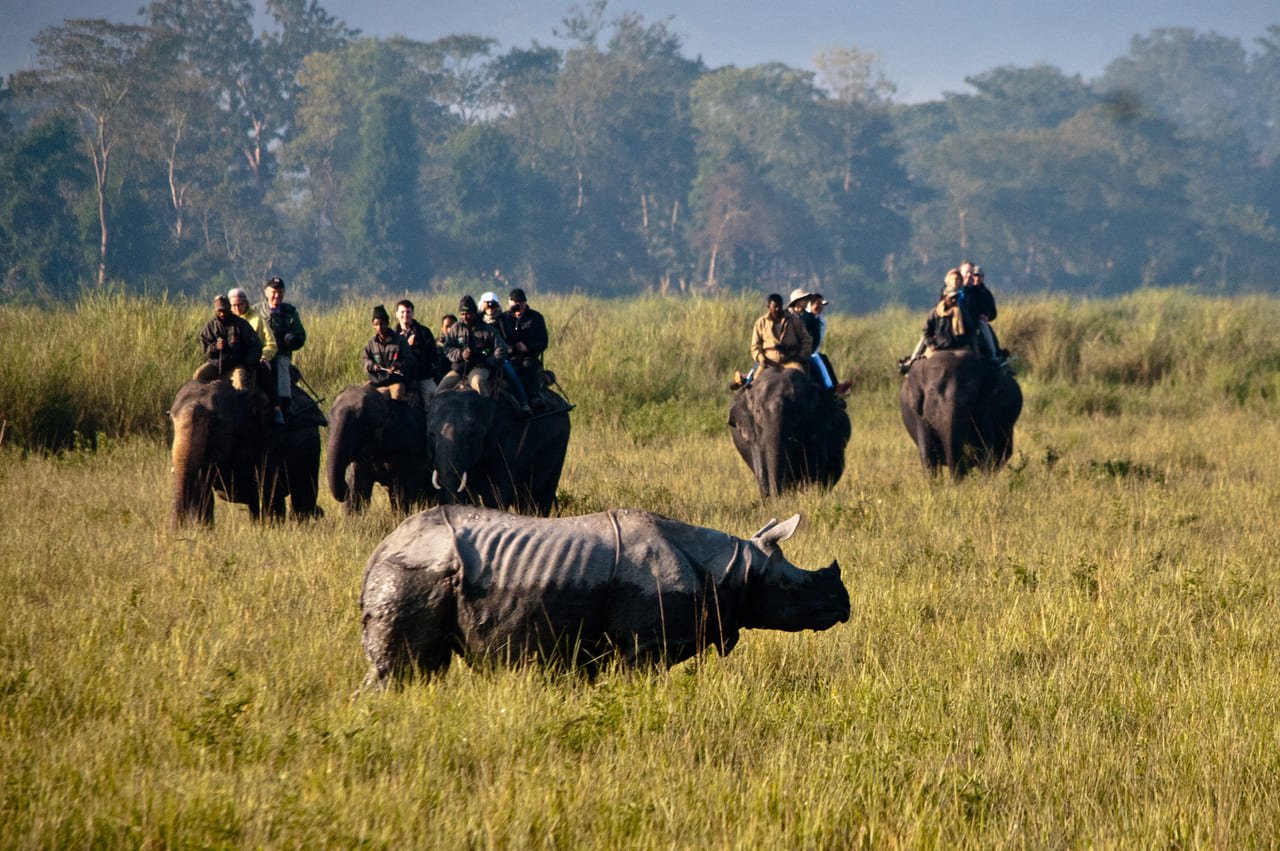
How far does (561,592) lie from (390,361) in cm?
592

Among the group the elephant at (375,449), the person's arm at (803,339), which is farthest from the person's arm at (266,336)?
the person's arm at (803,339)

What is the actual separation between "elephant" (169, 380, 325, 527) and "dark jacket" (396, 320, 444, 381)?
85cm

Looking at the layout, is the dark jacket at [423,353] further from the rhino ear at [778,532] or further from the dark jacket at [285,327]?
the rhino ear at [778,532]

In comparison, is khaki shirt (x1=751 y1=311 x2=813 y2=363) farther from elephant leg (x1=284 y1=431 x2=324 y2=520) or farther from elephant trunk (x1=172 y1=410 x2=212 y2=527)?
elephant trunk (x1=172 y1=410 x2=212 y2=527)

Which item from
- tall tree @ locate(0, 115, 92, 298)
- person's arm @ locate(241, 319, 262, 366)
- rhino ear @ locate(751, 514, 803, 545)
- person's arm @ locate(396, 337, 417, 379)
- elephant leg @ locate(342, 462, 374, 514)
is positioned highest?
tall tree @ locate(0, 115, 92, 298)

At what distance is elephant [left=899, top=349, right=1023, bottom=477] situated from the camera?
13.2 metres

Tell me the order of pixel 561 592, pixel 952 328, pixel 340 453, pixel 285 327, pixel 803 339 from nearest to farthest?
1. pixel 561 592
2. pixel 340 453
3. pixel 285 327
4. pixel 803 339
5. pixel 952 328

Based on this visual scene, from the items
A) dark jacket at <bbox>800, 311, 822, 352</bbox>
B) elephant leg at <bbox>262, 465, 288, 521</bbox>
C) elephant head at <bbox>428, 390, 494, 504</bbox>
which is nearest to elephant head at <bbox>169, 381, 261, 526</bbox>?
elephant leg at <bbox>262, 465, 288, 521</bbox>

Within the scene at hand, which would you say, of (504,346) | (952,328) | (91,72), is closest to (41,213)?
(91,72)

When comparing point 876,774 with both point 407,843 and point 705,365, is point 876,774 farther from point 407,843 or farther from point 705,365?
point 705,365

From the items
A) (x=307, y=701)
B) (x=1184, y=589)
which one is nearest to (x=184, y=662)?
(x=307, y=701)

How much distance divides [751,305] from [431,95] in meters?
43.3

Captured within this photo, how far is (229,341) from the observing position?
10023mm

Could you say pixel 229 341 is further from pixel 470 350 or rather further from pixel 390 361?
pixel 470 350
